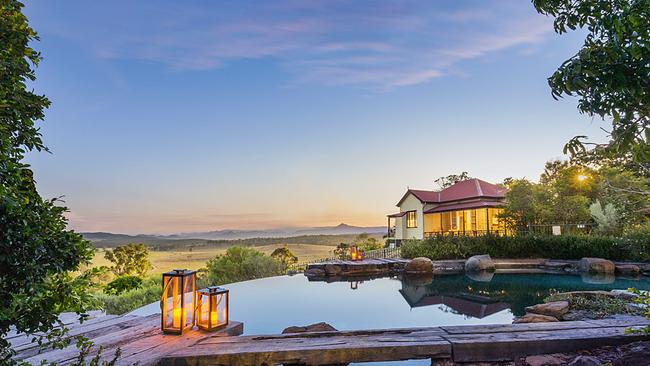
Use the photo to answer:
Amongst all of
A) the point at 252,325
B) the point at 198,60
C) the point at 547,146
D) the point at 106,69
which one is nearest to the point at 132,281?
the point at 252,325

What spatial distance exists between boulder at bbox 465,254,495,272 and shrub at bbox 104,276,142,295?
11230mm

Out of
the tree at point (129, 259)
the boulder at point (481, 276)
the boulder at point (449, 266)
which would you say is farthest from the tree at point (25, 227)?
the boulder at point (449, 266)

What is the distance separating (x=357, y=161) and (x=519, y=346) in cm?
1222

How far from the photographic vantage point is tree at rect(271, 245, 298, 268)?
49.9ft

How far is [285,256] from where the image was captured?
15.7 meters

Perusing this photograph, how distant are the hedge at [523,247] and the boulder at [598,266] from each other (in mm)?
1831

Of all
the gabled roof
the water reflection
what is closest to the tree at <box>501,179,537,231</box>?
the gabled roof

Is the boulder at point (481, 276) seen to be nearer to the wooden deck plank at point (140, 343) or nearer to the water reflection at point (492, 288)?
the water reflection at point (492, 288)

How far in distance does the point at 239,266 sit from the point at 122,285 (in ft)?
12.6

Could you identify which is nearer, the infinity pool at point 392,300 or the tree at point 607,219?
the infinity pool at point 392,300

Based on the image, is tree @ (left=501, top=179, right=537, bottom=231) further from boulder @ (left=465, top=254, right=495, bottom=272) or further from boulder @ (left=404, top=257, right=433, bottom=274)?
boulder @ (left=404, top=257, right=433, bottom=274)

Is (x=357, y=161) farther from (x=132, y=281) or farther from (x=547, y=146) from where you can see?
(x=132, y=281)

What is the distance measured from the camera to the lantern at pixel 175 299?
369cm

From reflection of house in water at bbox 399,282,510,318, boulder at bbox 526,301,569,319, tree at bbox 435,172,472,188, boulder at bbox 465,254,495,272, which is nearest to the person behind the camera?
boulder at bbox 526,301,569,319
